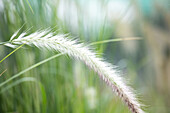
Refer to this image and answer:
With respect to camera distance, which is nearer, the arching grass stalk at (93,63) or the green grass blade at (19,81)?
the arching grass stalk at (93,63)

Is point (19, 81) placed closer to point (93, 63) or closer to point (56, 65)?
point (56, 65)

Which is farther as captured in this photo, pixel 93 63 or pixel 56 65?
pixel 56 65

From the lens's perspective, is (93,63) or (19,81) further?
(19,81)

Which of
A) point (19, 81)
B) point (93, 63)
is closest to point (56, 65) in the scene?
point (19, 81)

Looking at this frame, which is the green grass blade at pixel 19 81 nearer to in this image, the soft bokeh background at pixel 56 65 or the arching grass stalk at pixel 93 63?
the soft bokeh background at pixel 56 65

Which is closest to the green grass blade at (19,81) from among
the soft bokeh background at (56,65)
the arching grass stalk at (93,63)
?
the soft bokeh background at (56,65)

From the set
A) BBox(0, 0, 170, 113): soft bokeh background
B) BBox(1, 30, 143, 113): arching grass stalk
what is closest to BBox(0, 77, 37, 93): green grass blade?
BBox(0, 0, 170, 113): soft bokeh background

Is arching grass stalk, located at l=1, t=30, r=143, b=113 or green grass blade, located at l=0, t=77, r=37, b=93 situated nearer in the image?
arching grass stalk, located at l=1, t=30, r=143, b=113

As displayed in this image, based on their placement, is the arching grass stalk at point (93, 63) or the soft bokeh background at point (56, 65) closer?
the arching grass stalk at point (93, 63)

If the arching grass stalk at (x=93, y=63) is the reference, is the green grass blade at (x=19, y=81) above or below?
below

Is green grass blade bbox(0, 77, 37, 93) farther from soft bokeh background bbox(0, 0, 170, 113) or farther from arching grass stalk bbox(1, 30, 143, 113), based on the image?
arching grass stalk bbox(1, 30, 143, 113)

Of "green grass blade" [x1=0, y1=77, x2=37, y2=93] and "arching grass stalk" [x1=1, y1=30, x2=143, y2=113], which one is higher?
"arching grass stalk" [x1=1, y1=30, x2=143, y2=113]
